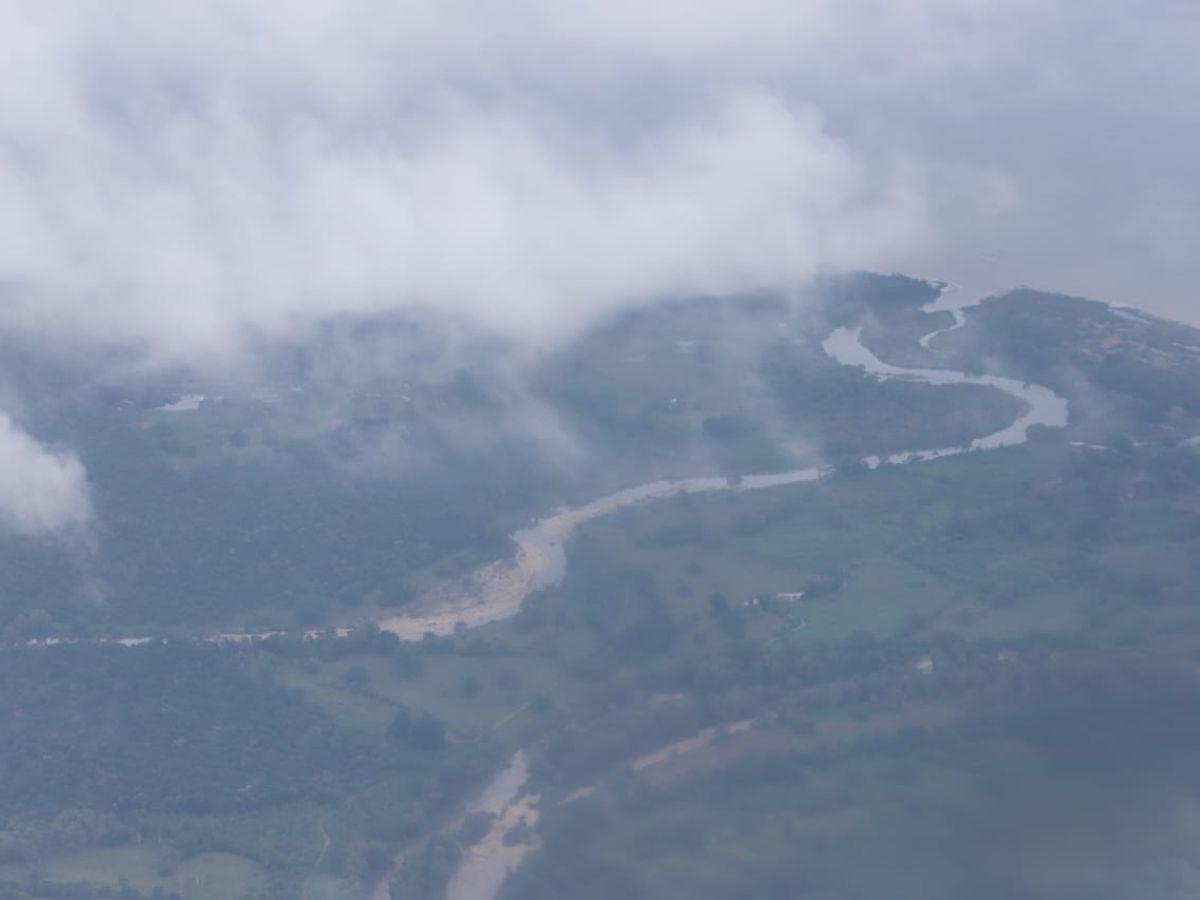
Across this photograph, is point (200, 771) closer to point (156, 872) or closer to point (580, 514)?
point (156, 872)

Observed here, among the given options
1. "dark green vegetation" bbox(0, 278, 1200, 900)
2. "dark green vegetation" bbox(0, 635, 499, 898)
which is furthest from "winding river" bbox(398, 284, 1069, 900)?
"dark green vegetation" bbox(0, 635, 499, 898)

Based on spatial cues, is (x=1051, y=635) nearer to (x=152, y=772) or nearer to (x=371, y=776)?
(x=371, y=776)

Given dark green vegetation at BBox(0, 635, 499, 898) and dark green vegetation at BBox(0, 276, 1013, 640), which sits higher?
dark green vegetation at BBox(0, 276, 1013, 640)

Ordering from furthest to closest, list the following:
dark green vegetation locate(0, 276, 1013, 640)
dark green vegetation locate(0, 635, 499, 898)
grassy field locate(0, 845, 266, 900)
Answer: dark green vegetation locate(0, 276, 1013, 640) → dark green vegetation locate(0, 635, 499, 898) → grassy field locate(0, 845, 266, 900)

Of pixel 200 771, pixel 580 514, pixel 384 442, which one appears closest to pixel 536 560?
pixel 580 514

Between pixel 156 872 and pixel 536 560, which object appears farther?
pixel 536 560

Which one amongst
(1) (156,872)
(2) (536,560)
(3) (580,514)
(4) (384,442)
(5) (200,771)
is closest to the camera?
(1) (156,872)

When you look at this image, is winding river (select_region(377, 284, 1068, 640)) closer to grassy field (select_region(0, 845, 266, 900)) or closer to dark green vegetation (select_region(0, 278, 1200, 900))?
dark green vegetation (select_region(0, 278, 1200, 900))

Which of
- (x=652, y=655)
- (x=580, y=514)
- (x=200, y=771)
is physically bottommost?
(x=200, y=771)

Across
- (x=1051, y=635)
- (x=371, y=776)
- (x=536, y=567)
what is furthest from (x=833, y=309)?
(x=371, y=776)
